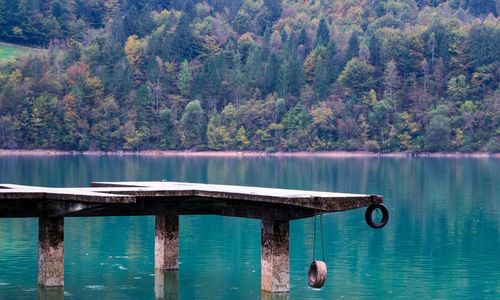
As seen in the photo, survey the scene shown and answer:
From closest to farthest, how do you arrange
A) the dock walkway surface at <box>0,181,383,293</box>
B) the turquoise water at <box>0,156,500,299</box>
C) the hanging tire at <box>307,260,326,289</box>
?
the dock walkway surface at <box>0,181,383,293</box>
the hanging tire at <box>307,260,326,289</box>
the turquoise water at <box>0,156,500,299</box>

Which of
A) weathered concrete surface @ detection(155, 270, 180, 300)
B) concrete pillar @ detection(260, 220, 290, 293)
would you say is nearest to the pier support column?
weathered concrete surface @ detection(155, 270, 180, 300)

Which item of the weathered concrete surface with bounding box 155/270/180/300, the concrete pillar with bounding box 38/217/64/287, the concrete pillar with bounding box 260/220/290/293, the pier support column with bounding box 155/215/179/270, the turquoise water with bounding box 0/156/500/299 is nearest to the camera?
the concrete pillar with bounding box 260/220/290/293

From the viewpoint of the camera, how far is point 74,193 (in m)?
34.9

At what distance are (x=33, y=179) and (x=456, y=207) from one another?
123ft

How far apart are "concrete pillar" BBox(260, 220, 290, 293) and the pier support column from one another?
580cm

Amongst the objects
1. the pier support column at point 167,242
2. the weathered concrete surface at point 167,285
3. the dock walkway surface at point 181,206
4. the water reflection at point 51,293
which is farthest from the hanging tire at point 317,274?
the pier support column at point 167,242

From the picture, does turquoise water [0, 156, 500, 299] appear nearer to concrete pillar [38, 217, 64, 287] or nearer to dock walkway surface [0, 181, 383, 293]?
concrete pillar [38, 217, 64, 287]

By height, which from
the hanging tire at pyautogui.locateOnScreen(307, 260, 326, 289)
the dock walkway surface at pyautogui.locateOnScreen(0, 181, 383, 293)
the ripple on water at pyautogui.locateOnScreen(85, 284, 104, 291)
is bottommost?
the ripple on water at pyautogui.locateOnScreen(85, 284, 104, 291)

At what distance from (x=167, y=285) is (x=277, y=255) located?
16.6 ft

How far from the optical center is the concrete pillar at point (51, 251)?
37.1 metres

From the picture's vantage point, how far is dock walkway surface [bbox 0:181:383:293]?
1364 inches

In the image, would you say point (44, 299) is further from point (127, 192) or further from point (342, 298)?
point (342, 298)

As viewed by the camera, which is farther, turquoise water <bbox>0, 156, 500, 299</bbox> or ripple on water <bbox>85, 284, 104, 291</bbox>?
turquoise water <bbox>0, 156, 500, 299</bbox>

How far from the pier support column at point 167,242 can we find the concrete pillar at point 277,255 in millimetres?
5797
